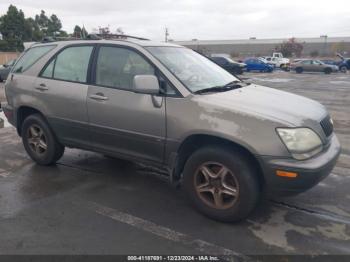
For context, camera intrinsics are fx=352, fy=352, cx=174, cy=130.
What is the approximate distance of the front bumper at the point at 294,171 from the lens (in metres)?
3.11

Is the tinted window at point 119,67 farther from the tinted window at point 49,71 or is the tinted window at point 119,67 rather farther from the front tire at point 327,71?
the front tire at point 327,71

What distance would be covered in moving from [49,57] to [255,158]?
10.5 ft

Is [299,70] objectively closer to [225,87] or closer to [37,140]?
[225,87]

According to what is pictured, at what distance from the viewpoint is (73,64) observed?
4586 millimetres

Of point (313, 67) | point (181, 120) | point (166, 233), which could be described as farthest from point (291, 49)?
point (166, 233)

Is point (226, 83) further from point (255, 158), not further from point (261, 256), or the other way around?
point (261, 256)

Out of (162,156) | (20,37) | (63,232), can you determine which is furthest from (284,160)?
(20,37)

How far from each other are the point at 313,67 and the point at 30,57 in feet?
108

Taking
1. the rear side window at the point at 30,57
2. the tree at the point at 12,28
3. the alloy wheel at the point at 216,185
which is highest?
the tree at the point at 12,28

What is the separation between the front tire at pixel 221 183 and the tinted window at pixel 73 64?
1885 mm

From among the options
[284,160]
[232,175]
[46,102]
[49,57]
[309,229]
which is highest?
[49,57]

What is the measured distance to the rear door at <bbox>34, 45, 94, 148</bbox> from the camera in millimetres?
4398

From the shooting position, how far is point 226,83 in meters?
4.28

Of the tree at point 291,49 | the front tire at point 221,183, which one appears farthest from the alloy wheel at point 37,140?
the tree at point 291,49
